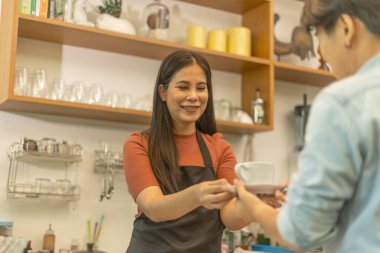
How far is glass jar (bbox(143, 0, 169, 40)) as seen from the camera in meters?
2.90

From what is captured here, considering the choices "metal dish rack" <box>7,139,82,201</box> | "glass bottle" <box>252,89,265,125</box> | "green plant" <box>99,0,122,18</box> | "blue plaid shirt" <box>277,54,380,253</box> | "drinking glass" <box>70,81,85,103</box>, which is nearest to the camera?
"blue plaid shirt" <box>277,54,380,253</box>

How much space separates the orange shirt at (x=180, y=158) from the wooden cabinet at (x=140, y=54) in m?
0.86

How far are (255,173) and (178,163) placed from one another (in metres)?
0.57

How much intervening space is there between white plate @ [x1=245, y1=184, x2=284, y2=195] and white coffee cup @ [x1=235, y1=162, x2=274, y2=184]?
23mm

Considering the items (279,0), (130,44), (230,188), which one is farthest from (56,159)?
(279,0)

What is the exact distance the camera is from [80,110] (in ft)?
8.64

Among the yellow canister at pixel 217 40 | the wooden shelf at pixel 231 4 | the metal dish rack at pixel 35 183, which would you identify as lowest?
the metal dish rack at pixel 35 183

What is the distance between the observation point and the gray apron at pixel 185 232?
5.65ft

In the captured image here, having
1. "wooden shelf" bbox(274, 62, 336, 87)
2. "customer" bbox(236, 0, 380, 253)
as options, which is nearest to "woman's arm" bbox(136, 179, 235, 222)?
"customer" bbox(236, 0, 380, 253)

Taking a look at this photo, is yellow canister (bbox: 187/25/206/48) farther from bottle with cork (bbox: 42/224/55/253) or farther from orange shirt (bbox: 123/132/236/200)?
bottle with cork (bbox: 42/224/55/253)

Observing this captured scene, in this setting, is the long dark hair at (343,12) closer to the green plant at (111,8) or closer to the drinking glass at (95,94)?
the drinking glass at (95,94)

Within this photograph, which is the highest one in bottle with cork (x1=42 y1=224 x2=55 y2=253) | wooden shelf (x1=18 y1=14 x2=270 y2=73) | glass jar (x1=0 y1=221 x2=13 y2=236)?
wooden shelf (x1=18 y1=14 x2=270 y2=73)

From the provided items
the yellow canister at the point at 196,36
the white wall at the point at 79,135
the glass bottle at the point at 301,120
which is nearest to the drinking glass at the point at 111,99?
the white wall at the point at 79,135

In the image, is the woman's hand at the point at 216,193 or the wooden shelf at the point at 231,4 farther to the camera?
the wooden shelf at the point at 231,4
